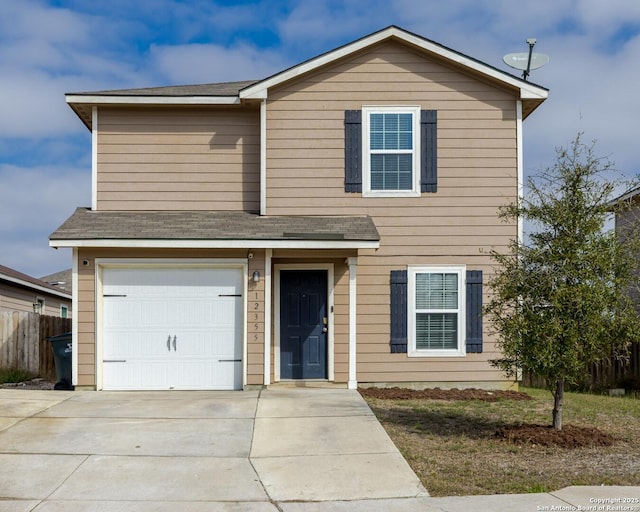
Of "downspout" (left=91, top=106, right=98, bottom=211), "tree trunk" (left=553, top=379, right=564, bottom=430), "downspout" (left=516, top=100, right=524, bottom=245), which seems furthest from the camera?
"downspout" (left=91, top=106, right=98, bottom=211)

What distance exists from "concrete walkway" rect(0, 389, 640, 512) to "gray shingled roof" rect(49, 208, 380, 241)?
2.54 m

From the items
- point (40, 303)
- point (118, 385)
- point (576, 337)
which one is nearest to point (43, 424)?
point (118, 385)

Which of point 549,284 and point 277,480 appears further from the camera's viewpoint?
point 549,284

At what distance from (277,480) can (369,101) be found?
7.61 meters

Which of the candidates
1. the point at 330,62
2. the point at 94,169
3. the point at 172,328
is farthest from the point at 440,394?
the point at 94,169

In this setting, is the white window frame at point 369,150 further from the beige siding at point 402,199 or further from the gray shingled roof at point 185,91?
the gray shingled roof at point 185,91

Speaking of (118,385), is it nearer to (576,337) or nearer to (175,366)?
(175,366)

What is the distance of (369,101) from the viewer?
12906 millimetres

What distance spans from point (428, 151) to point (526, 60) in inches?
112

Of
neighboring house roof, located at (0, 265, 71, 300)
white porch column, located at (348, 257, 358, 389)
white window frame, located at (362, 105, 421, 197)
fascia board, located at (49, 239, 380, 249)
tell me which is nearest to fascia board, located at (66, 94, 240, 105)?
white window frame, located at (362, 105, 421, 197)

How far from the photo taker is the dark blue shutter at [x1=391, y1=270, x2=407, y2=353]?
12633mm

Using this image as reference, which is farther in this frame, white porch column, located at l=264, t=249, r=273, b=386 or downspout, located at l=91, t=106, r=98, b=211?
downspout, located at l=91, t=106, r=98, b=211

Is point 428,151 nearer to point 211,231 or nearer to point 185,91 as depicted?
point 211,231

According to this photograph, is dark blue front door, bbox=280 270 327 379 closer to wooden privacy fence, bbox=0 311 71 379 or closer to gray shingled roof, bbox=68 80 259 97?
gray shingled roof, bbox=68 80 259 97
